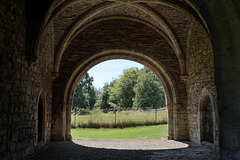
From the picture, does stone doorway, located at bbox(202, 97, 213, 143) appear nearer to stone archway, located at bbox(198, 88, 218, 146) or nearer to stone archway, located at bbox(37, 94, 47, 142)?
stone archway, located at bbox(198, 88, 218, 146)

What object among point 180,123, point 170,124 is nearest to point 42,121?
point 170,124

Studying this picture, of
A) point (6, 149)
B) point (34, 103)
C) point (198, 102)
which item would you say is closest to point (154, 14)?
point (198, 102)

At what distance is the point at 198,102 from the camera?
8258mm

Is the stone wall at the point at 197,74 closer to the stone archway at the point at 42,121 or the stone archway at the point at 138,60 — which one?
the stone archway at the point at 138,60

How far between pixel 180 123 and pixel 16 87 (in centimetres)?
688

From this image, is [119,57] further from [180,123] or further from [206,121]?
Result: [206,121]

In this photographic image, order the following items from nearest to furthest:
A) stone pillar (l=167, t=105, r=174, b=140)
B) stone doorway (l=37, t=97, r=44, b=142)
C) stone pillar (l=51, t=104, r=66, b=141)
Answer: stone doorway (l=37, t=97, r=44, b=142) < stone pillar (l=51, t=104, r=66, b=141) < stone pillar (l=167, t=105, r=174, b=140)

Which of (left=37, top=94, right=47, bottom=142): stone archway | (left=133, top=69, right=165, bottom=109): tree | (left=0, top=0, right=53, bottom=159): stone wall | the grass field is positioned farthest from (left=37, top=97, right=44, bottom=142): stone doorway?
(left=133, top=69, right=165, bottom=109): tree

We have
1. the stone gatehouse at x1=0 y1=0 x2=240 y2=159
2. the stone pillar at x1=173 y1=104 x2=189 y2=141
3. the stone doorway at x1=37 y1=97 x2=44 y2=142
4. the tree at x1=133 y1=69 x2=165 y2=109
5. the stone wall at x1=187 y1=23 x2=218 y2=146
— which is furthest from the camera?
the tree at x1=133 y1=69 x2=165 y2=109

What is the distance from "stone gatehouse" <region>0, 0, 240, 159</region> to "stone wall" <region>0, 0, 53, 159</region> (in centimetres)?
2

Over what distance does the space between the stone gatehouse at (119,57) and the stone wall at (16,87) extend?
2 centimetres

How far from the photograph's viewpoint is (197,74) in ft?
27.6

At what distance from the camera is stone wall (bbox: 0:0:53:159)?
436 centimetres

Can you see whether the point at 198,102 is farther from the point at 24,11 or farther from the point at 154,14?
the point at 24,11
